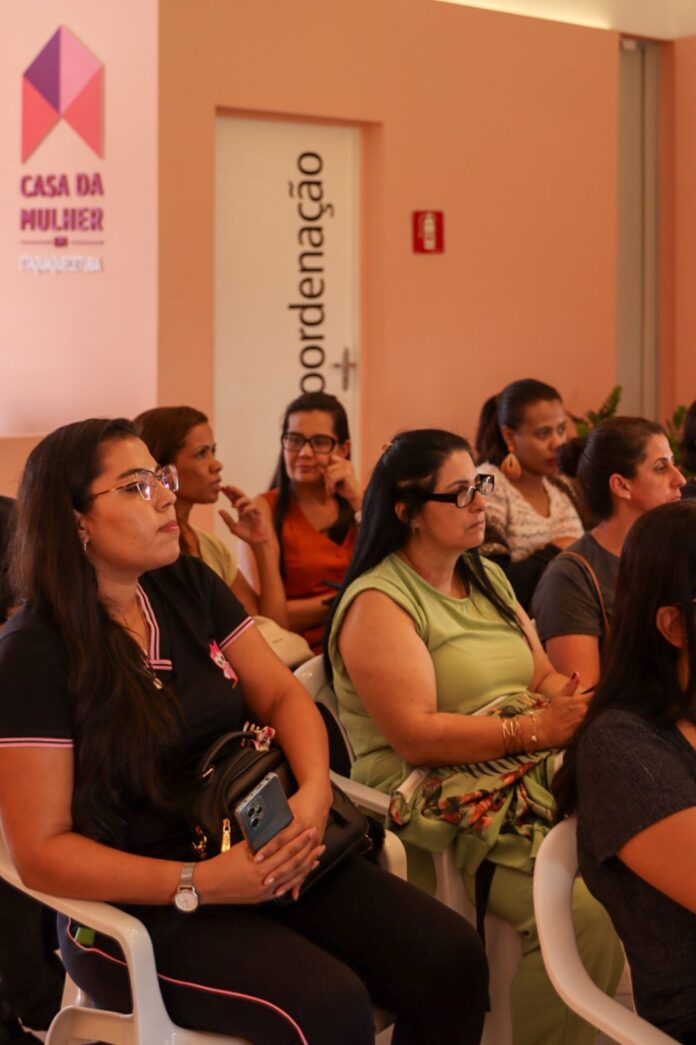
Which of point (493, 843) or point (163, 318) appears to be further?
point (163, 318)

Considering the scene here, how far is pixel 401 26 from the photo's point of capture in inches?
273

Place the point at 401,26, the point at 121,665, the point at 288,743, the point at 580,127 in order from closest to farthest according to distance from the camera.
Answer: the point at 121,665, the point at 288,743, the point at 401,26, the point at 580,127

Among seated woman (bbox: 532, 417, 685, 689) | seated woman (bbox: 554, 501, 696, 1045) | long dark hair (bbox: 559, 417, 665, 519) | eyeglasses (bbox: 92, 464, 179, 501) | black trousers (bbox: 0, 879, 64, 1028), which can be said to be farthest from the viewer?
long dark hair (bbox: 559, 417, 665, 519)

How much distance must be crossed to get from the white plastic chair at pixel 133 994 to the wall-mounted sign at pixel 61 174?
4929mm

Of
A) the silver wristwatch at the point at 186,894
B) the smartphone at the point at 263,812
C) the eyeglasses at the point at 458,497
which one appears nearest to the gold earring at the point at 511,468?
the eyeglasses at the point at 458,497

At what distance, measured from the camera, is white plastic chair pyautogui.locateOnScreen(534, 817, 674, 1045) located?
1.87m

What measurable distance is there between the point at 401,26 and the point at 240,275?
1482 millimetres

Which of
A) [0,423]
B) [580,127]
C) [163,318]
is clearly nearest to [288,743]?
[163,318]

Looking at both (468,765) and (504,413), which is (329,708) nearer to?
(468,765)

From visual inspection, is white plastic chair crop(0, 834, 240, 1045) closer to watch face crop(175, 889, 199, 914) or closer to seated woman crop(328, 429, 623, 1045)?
watch face crop(175, 889, 199, 914)

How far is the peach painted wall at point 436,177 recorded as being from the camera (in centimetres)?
639

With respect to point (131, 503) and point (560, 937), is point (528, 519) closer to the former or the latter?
point (131, 503)

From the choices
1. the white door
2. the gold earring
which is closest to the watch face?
the gold earring

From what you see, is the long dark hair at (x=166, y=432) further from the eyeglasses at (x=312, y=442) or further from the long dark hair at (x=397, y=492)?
the long dark hair at (x=397, y=492)
